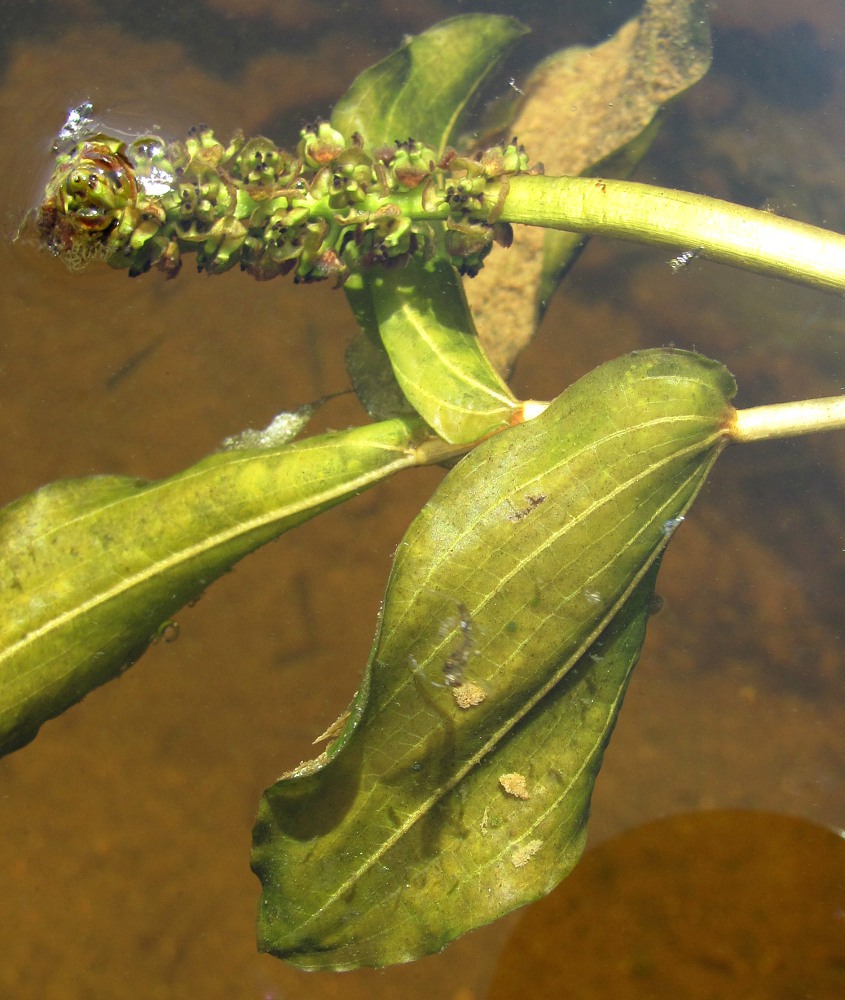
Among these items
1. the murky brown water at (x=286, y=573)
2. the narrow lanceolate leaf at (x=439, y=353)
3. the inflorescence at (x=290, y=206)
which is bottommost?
the murky brown water at (x=286, y=573)

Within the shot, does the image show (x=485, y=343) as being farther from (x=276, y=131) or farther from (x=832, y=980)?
(x=832, y=980)

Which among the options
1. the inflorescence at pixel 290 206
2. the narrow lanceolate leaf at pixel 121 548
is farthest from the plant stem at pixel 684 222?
the narrow lanceolate leaf at pixel 121 548

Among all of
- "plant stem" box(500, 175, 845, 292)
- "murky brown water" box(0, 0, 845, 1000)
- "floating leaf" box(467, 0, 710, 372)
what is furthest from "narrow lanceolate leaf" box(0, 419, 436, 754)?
"floating leaf" box(467, 0, 710, 372)

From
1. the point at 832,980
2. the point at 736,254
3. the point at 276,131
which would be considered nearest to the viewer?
the point at 736,254

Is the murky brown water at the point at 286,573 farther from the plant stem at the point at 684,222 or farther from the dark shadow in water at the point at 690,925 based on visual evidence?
the plant stem at the point at 684,222

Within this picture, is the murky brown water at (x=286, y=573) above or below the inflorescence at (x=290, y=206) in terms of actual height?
below

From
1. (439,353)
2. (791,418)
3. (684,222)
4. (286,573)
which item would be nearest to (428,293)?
(439,353)

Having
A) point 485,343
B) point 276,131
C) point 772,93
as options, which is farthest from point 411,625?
point 772,93
